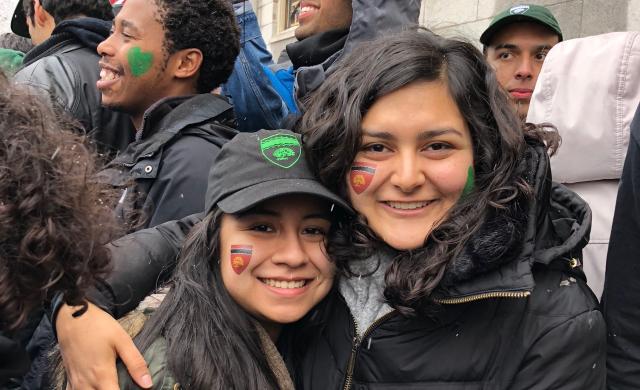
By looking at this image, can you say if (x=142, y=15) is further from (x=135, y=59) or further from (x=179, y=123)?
(x=179, y=123)

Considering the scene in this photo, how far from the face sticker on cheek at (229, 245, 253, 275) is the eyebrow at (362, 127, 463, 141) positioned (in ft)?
1.59

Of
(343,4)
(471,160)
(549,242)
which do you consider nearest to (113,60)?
(343,4)

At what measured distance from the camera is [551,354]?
1.65 metres

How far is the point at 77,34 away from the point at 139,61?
2.08 ft

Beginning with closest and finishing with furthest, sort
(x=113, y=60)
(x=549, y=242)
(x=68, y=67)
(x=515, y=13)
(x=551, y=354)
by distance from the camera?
1. (x=551, y=354)
2. (x=549, y=242)
3. (x=113, y=60)
4. (x=68, y=67)
5. (x=515, y=13)

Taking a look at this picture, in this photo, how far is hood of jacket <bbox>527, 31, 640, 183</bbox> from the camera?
206 centimetres

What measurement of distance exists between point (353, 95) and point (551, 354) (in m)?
0.91

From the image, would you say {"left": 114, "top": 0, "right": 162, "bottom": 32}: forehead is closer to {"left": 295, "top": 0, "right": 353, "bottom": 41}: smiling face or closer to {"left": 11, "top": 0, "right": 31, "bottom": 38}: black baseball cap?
{"left": 295, "top": 0, "right": 353, "bottom": 41}: smiling face

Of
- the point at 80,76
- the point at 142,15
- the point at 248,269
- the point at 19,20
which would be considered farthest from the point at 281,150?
the point at 19,20

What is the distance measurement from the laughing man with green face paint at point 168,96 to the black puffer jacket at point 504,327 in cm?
96

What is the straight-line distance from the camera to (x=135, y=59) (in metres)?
2.74

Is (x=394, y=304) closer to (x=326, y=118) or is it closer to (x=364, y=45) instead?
(x=326, y=118)

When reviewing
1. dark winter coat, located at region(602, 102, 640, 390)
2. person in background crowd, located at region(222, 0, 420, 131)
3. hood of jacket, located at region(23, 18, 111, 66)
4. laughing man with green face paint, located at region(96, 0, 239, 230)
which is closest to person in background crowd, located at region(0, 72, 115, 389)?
laughing man with green face paint, located at region(96, 0, 239, 230)

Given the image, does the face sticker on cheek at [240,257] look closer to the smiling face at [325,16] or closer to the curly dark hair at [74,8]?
the smiling face at [325,16]
